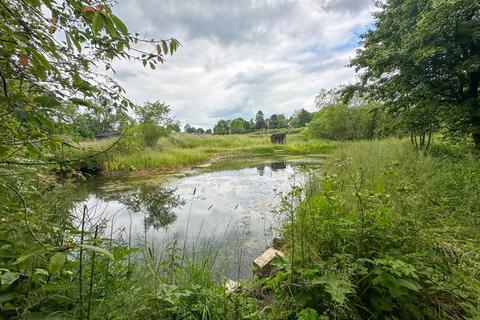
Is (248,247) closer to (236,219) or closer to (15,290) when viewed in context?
(236,219)

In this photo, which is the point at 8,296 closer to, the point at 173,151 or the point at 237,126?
the point at 173,151

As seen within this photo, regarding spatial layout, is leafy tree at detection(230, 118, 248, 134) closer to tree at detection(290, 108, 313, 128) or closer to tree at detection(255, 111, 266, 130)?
tree at detection(255, 111, 266, 130)

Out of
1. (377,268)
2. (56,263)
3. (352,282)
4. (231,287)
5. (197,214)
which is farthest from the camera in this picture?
(197,214)

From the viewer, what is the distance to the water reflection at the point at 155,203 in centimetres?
411

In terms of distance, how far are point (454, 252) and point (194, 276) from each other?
1.85 m

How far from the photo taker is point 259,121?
6066cm

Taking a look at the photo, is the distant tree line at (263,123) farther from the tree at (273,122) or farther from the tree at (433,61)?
the tree at (433,61)

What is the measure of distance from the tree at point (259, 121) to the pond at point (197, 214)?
51.3m

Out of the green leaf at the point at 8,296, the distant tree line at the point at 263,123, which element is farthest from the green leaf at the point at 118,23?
the distant tree line at the point at 263,123

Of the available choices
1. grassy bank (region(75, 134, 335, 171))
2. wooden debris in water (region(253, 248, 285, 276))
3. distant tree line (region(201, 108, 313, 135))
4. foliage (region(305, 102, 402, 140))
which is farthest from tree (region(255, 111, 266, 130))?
wooden debris in water (region(253, 248, 285, 276))

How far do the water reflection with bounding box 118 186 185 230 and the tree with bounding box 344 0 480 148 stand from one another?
19.2ft

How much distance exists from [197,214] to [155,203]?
1.17 m

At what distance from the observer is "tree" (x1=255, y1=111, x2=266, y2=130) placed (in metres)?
58.3

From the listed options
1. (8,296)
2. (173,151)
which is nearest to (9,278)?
(8,296)
